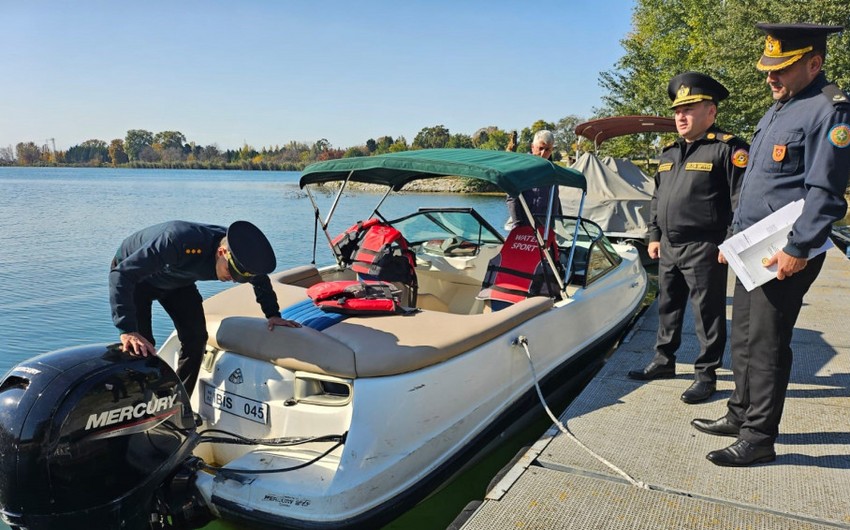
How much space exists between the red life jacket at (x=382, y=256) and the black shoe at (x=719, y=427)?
2.18m

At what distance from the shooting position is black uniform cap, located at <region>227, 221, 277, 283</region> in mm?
2822

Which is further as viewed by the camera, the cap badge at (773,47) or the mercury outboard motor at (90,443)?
the cap badge at (773,47)

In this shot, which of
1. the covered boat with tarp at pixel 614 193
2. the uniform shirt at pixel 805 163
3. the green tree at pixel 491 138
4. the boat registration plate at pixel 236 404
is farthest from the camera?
the green tree at pixel 491 138

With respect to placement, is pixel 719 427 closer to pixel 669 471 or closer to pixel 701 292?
pixel 669 471

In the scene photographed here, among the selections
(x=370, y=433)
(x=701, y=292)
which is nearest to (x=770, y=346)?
(x=701, y=292)

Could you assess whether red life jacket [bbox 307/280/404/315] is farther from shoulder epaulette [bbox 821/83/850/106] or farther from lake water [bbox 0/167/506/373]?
lake water [bbox 0/167/506/373]

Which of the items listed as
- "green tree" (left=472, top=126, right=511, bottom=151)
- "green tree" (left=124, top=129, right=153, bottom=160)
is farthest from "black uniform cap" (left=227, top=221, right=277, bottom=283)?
"green tree" (left=124, top=129, right=153, bottom=160)

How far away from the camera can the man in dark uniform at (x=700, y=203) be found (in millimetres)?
3537

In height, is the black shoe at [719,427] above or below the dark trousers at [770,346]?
below

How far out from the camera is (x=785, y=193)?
2711mm

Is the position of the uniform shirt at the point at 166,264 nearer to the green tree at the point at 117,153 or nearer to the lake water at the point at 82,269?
the lake water at the point at 82,269

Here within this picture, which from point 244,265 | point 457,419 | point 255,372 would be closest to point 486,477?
point 457,419

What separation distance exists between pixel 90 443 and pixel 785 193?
3097 millimetres

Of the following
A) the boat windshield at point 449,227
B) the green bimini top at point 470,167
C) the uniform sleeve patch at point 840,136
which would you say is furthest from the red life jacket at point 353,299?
the boat windshield at point 449,227
